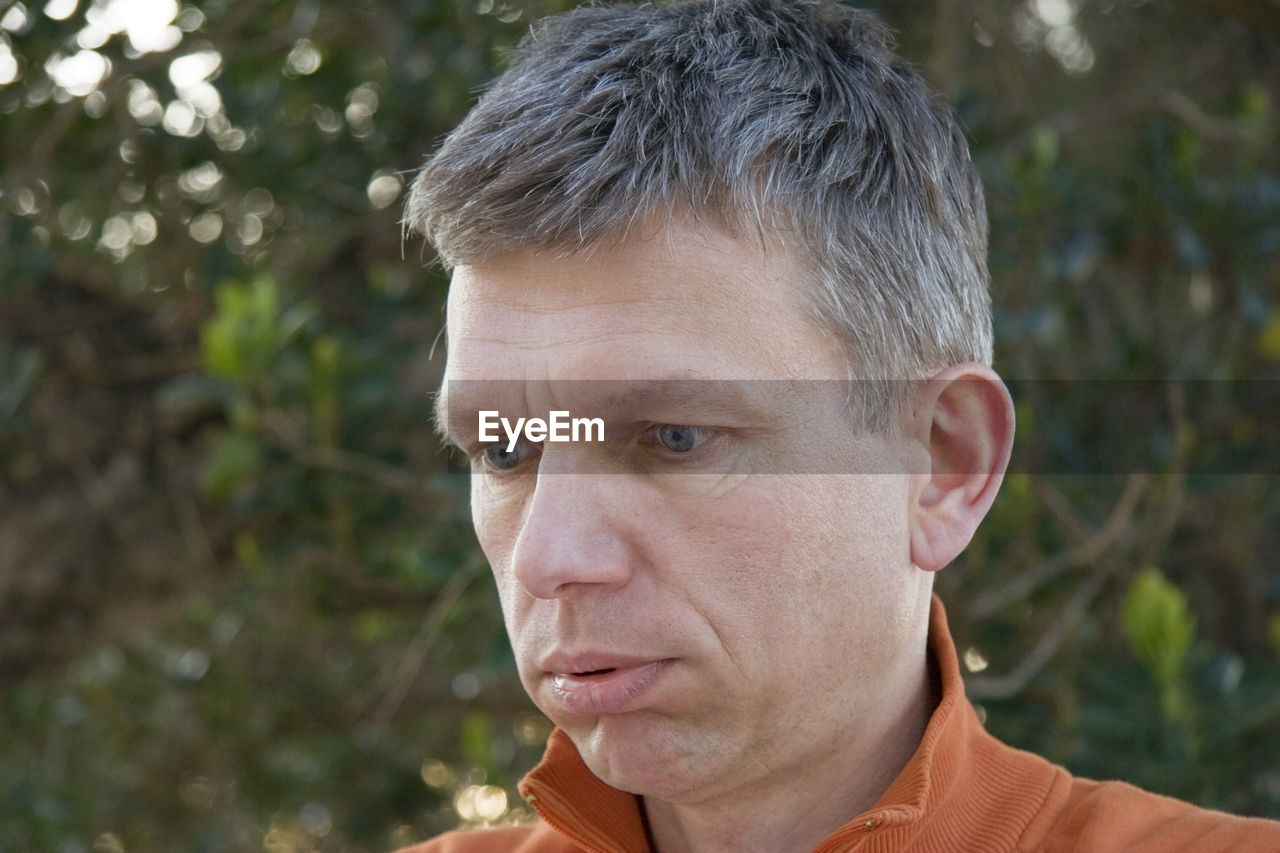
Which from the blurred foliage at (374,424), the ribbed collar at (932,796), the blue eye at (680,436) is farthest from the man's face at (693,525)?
the blurred foliage at (374,424)

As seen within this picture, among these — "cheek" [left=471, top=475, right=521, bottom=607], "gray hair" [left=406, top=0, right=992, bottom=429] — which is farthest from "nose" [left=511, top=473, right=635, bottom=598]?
"gray hair" [left=406, top=0, right=992, bottom=429]

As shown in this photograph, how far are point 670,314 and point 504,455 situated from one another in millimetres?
271

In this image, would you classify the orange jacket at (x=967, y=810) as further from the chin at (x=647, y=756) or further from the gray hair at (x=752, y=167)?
the gray hair at (x=752, y=167)

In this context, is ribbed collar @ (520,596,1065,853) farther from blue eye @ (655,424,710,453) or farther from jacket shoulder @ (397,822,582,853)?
blue eye @ (655,424,710,453)

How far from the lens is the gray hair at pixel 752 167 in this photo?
137 cm

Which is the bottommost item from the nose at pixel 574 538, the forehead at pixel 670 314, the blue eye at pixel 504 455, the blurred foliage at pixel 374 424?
the blurred foliage at pixel 374 424

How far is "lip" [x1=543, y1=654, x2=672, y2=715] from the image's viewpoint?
4.30ft

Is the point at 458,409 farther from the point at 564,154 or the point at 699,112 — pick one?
the point at 699,112

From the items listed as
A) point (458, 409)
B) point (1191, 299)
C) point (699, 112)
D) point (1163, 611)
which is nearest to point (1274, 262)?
point (1191, 299)

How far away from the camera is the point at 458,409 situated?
1.47 m

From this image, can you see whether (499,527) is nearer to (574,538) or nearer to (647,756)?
(574,538)

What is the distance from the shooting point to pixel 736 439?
4.43ft

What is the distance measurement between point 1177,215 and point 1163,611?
959mm

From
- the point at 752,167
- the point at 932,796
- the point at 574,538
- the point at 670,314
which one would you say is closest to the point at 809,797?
the point at 932,796
